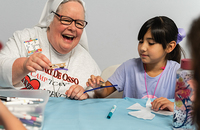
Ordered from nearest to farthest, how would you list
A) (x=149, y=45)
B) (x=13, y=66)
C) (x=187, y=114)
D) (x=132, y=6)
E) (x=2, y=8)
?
1. (x=187, y=114)
2. (x=13, y=66)
3. (x=149, y=45)
4. (x=2, y=8)
5. (x=132, y=6)

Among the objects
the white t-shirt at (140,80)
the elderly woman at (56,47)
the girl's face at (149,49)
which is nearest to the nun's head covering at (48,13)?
the elderly woman at (56,47)

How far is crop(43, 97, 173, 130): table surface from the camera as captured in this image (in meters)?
0.81

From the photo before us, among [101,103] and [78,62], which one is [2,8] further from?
[101,103]

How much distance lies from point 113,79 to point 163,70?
1.25 ft

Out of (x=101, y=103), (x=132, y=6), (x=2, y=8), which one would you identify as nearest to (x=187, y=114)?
(x=101, y=103)

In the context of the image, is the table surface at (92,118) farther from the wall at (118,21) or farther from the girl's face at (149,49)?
the wall at (118,21)

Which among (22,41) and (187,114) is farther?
(22,41)

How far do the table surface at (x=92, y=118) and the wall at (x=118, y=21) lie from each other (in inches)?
57.1

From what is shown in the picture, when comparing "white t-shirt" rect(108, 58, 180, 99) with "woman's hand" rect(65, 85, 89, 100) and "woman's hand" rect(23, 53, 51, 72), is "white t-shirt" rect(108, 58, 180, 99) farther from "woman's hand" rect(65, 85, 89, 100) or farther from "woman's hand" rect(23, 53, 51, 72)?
"woman's hand" rect(23, 53, 51, 72)

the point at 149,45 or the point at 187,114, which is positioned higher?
the point at 149,45

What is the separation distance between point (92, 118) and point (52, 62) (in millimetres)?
746

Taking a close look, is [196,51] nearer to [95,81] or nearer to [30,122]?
[30,122]

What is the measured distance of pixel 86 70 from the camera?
1.60 m

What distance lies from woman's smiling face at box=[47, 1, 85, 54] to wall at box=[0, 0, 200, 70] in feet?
2.98
